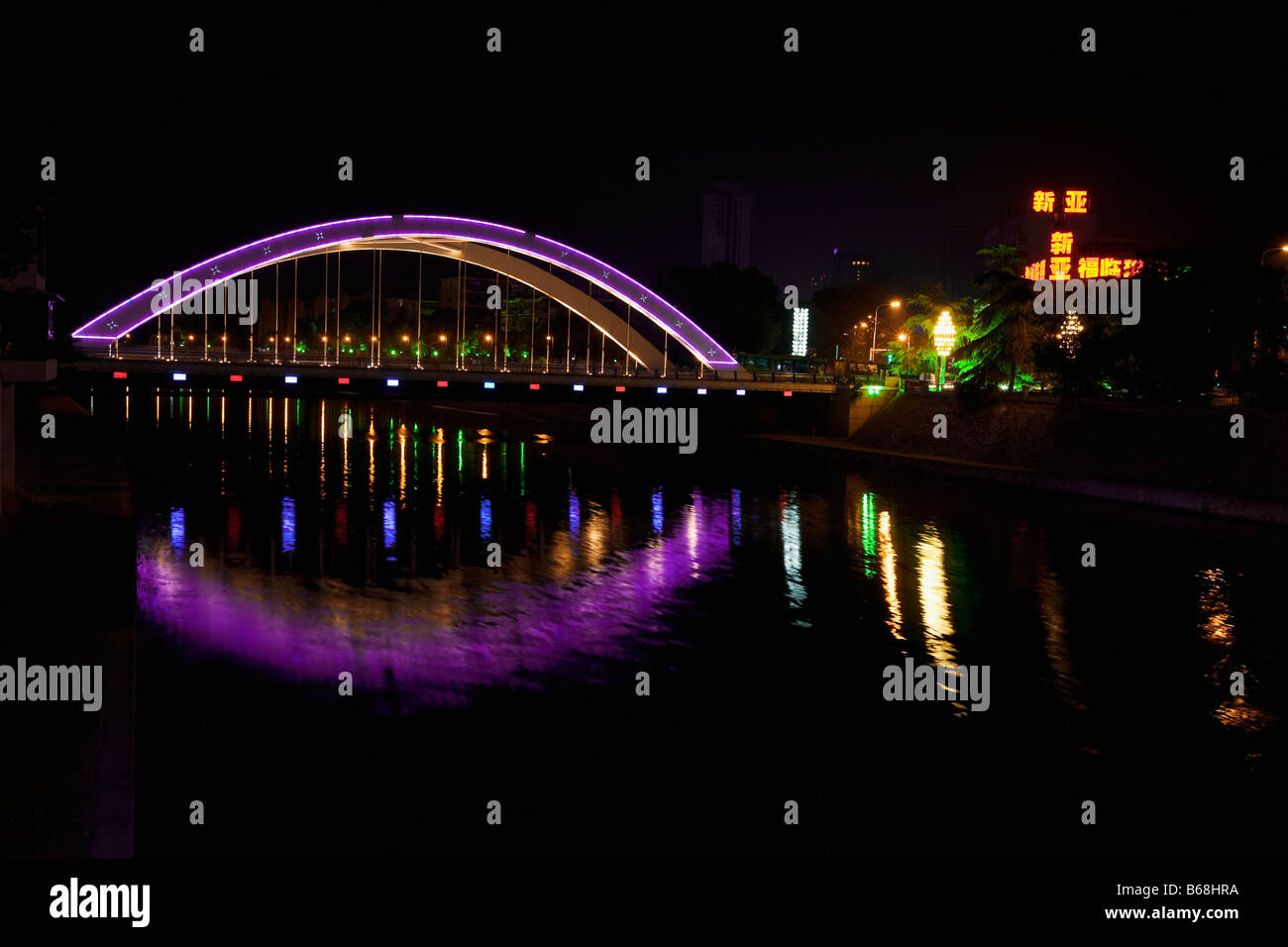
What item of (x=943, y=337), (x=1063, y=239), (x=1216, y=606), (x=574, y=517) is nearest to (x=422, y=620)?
(x=574, y=517)

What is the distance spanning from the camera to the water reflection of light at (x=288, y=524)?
23250 mm

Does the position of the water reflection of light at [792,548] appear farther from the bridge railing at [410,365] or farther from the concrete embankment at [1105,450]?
the bridge railing at [410,365]

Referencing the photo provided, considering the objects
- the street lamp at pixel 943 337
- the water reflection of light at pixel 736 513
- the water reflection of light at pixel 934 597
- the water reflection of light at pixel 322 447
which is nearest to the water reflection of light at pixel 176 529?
the water reflection of light at pixel 322 447

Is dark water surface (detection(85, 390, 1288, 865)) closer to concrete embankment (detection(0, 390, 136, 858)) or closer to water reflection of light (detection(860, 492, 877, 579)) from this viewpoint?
water reflection of light (detection(860, 492, 877, 579))

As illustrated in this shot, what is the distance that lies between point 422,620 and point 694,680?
190 inches

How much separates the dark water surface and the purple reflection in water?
0.08 m

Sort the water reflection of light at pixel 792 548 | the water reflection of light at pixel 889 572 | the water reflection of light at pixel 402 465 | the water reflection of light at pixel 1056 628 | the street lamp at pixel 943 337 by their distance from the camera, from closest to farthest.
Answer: the water reflection of light at pixel 1056 628
the water reflection of light at pixel 889 572
the water reflection of light at pixel 792 548
the water reflection of light at pixel 402 465
the street lamp at pixel 943 337

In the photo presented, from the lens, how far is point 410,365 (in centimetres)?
4438

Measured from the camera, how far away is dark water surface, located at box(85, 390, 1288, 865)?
970 centimetres

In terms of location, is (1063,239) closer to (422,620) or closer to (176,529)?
(176,529)

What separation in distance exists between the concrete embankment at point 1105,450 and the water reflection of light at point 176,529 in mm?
24625

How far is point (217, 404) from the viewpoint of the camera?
83.8 metres

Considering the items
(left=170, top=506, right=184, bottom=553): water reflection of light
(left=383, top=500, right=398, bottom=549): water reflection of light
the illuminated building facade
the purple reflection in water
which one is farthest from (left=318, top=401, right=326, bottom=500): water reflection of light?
the illuminated building facade
